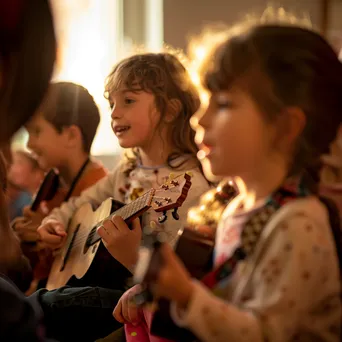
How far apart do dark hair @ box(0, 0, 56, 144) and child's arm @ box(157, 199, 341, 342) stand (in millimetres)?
310

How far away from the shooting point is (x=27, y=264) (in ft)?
5.57

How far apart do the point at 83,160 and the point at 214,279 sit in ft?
4.17

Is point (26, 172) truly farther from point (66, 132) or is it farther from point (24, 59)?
point (24, 59)

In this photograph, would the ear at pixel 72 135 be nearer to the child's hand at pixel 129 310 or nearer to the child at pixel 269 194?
the child's hand at pixel 129 310

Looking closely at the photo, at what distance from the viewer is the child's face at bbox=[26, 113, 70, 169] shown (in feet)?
6.74

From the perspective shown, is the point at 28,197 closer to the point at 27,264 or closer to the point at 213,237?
the point at 27,264

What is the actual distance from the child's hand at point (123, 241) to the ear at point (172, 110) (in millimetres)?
385

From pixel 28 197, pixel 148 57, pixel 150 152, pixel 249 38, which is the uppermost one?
pixel 249 38

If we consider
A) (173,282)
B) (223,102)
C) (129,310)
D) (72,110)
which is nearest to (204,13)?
(72,110)

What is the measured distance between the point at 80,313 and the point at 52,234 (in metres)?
0.43

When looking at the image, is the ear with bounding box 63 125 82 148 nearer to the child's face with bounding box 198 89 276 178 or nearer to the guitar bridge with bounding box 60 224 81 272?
the guitar bridge with bounding box 60 224 81 272

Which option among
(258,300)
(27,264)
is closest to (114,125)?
(27,264)

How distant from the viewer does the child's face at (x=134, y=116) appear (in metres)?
1.57

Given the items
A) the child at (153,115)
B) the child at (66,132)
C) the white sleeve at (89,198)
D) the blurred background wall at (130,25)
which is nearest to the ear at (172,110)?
the child at (153,115)
